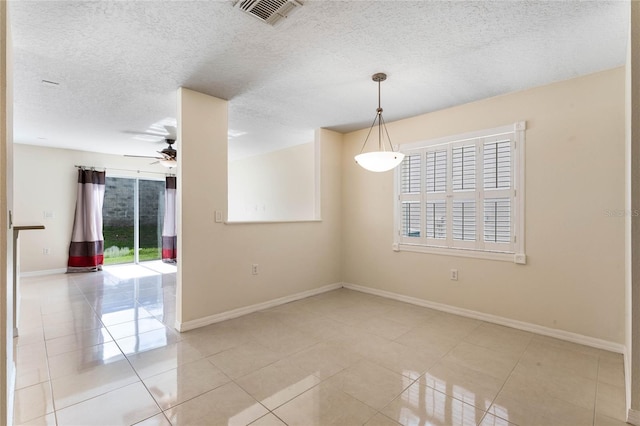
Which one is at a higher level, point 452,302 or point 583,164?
point 583,164

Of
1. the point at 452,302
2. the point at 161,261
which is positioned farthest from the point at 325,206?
the point at 161,261

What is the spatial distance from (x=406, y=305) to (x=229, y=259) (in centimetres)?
229

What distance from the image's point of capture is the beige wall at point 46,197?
18.3 ft

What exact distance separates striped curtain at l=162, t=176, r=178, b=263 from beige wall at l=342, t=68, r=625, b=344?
582 centimetres

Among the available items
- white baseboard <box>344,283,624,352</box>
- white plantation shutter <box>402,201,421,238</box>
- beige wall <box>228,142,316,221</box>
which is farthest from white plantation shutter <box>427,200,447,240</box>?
beige wall <box>228,142,316,221</box>

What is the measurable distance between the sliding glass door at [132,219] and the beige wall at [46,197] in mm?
651

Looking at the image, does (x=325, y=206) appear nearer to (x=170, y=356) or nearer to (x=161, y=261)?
(x=170, y=356)

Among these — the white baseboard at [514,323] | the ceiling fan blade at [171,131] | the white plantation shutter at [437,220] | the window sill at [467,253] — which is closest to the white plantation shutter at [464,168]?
the white plantation shutter at [437,220]

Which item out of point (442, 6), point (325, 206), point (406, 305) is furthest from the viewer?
point (325, 206)

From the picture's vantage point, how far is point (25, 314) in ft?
11.8

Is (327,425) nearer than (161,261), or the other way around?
(327,425)

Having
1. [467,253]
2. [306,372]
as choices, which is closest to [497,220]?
[467,253]

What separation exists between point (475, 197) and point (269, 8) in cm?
285

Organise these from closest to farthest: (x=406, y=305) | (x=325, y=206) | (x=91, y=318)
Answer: (x=91, y=318) → (x=406, y=305) → (x=325, y=206)
